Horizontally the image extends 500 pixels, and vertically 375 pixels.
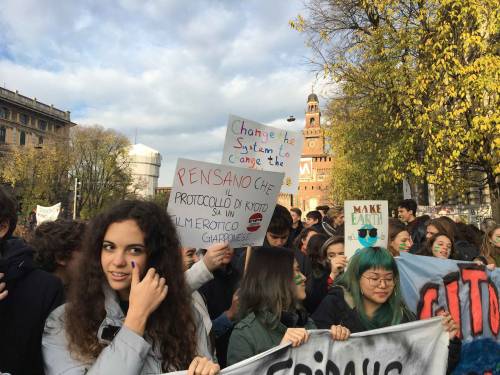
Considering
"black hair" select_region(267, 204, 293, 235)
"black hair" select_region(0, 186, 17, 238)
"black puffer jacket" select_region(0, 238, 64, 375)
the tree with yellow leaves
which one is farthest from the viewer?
the tree with yellow leaves

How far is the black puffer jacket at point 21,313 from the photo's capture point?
2.00m

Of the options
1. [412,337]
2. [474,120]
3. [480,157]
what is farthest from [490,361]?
[480,157]

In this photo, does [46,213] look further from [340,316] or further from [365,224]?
[340,316]

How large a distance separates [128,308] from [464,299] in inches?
110

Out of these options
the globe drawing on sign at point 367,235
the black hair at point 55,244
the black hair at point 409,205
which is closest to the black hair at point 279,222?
the globe drawing on sign at point 367,235

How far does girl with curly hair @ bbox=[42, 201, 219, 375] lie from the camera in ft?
5.77

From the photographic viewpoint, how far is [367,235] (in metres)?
4.59

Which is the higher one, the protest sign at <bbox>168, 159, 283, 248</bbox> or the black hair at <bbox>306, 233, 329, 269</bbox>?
the protest sign at <bbox>168, 159, 283, 248</bbox>

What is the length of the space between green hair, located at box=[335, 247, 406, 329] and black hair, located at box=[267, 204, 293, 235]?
115 cm

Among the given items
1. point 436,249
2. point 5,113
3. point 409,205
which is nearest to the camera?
point 436,249

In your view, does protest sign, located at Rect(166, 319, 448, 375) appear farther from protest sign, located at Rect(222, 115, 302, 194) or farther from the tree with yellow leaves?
the tree with yellow leaves

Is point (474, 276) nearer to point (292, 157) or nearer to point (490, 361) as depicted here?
point (490, 361)

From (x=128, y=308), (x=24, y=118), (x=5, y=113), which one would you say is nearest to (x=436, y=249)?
(x=128, y=308)

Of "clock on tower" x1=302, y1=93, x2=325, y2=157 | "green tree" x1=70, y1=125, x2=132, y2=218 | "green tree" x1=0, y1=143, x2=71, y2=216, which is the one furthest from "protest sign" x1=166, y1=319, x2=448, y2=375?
"clock on tower" x1=302, y1=93, x2=325, y2=157
